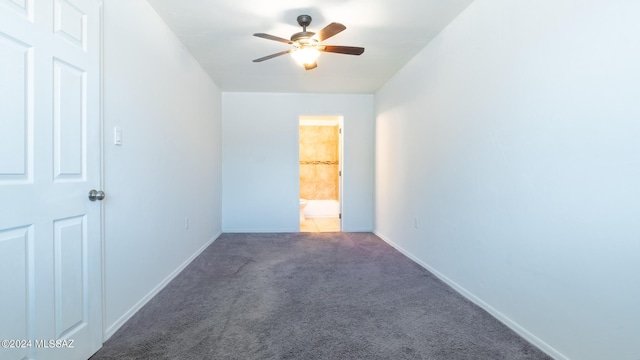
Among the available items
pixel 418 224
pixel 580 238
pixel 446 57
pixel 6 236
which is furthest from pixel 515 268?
pixel 6 236

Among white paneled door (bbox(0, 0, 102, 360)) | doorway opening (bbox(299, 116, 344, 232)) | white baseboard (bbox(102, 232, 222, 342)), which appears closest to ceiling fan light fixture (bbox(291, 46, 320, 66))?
white paneled door (bbox(0, 0, 102, 360))

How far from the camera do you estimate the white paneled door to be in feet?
3.70

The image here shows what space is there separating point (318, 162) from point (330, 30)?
4.96 metres

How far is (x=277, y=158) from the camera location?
191 inches

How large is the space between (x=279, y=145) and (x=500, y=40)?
349 cm

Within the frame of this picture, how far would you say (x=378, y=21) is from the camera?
8.20 feet

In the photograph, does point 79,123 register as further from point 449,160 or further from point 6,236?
point 449,160

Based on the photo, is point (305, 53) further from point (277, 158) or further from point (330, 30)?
point (277, 158)

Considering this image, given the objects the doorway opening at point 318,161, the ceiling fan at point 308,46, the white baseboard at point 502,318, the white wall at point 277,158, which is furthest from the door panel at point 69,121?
the doorway opening at point 318,161

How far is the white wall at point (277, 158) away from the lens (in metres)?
4.79

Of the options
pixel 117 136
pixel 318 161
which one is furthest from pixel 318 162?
pixel 117 136

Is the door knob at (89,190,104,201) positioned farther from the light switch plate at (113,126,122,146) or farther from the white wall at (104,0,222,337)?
the light switch plate at (113,126,122,146)

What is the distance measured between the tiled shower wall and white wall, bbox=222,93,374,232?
7.01 ft

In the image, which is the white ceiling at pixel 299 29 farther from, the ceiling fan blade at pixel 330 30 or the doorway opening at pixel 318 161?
the doorway opening at pixel 318 161
